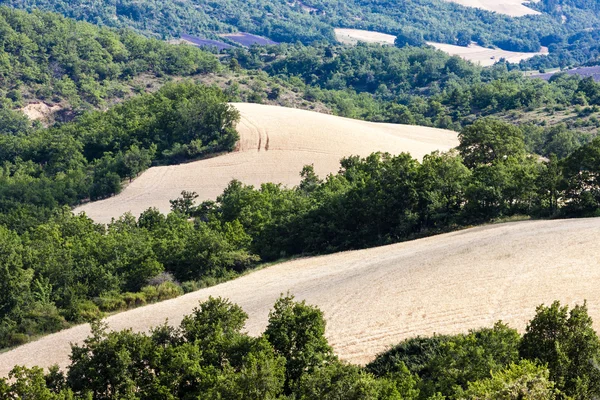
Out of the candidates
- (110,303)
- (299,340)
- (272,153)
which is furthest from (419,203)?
(272,153)

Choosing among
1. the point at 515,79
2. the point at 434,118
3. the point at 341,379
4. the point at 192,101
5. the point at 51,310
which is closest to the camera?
the point at 341,379

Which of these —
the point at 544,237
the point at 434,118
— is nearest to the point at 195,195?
the point at 544,237

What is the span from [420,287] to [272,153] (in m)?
60.3

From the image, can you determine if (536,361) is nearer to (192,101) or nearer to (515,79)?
(192,101)

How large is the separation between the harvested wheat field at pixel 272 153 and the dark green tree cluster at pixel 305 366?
52.8 metres

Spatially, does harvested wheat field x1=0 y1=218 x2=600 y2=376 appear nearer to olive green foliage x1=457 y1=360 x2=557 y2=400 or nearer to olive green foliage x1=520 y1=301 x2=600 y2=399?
olive green foliage x1=520 y1=301 x2=600 y2=399

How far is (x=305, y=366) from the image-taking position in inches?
1361

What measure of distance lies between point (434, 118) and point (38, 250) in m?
101

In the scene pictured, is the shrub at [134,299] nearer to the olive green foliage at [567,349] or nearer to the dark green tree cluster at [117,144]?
the olive green foliage at [567,349]

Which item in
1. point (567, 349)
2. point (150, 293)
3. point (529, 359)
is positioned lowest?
point (150, 293)

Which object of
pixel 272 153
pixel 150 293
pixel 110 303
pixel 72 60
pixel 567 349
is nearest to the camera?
pixel 567 349

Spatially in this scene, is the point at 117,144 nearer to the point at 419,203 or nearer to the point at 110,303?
the point at 419,203

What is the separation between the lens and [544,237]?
5394cm

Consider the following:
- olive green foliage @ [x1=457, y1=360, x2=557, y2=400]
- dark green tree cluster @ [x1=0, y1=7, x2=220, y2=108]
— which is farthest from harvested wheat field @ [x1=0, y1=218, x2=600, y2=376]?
dark green tree cluster @ [x1=0, y1=7, x2=220, y2=108]
